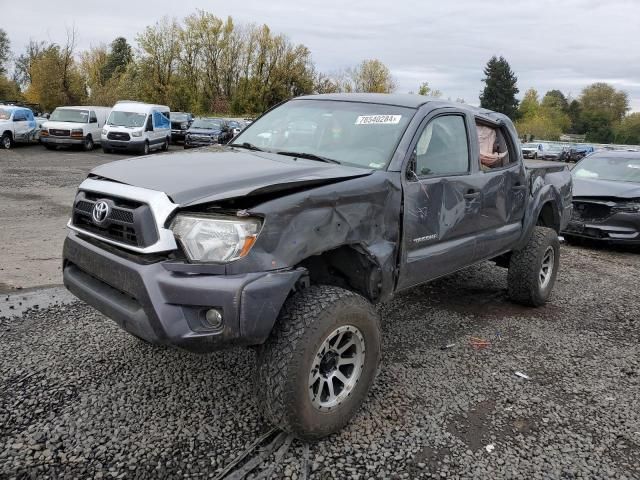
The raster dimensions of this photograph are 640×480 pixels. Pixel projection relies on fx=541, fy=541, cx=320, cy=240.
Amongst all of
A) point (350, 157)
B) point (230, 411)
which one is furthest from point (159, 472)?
point (350, 157)

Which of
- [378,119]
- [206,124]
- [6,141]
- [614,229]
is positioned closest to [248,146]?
[378,119]

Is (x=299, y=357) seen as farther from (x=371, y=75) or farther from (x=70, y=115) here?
(x=371, y=75)

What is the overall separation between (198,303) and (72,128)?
22657 millimetres

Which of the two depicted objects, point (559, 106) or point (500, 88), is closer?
point (500, 88)

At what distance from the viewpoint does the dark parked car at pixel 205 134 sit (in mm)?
26125

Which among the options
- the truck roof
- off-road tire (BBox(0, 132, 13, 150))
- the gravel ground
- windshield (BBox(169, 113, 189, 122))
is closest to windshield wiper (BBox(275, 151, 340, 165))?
the truck roof

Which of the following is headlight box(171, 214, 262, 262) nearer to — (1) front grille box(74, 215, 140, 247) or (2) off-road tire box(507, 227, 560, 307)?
(1) front grille box(74, 215, 140, 247)

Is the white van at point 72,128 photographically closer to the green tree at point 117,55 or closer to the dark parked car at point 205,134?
the dark parked car at point 205,134

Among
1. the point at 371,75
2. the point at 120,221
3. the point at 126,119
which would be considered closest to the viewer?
the point at 120,221

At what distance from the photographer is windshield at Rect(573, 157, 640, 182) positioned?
30.6 feet

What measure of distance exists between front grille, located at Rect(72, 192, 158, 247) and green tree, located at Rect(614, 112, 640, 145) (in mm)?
80389

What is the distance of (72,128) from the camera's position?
22438 mm

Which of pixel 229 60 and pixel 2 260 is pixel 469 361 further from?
pixel 229 60

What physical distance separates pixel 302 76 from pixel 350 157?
53999 millimetres
